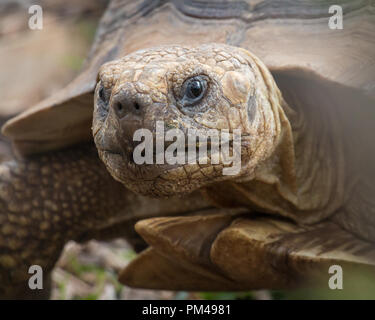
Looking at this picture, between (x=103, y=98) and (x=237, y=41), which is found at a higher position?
(x=237, y=41)

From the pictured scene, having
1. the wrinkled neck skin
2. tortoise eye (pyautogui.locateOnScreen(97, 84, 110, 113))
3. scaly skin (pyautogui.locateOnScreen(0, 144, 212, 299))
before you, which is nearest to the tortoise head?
tortoise eye (pyautogui.locateOnScreen(97, 84, 110, 113))

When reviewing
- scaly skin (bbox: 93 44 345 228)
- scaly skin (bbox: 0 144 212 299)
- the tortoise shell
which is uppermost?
the tortoise shell

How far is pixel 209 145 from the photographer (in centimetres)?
163

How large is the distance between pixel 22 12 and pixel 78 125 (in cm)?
350

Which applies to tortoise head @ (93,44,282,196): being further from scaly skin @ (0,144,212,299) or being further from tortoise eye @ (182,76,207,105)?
scaly skin @ (0,144,212,299)

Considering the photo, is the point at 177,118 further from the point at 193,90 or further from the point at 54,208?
the point at 54,208

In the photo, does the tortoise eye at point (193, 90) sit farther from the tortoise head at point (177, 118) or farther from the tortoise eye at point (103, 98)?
the tortoise eye at point (103, 98)

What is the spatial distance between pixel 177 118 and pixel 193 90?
12cm

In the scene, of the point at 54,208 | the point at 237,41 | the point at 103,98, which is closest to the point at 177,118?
the point at 103,98

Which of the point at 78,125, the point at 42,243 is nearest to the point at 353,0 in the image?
the point at 78,125

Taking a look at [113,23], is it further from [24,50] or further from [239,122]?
[24,50]

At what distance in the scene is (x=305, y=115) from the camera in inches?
90.0

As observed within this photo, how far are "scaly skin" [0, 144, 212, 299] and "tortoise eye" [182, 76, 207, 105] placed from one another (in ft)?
3.44

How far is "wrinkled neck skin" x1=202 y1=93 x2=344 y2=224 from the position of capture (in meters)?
2.11
